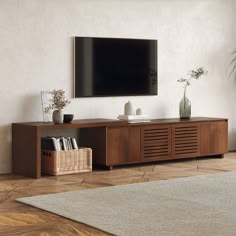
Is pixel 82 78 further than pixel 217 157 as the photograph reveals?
No

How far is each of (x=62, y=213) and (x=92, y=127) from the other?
257 cm

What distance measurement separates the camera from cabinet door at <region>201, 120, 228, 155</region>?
27.1 feet

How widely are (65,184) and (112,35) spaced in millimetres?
2273

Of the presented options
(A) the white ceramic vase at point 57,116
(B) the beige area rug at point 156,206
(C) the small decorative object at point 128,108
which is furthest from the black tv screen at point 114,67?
(B) the beige area rug at point 156,206

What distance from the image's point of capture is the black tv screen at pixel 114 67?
302 inches

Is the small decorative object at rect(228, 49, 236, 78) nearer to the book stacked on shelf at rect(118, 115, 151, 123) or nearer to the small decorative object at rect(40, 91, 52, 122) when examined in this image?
the book stacked on shelf at rect(118, 115, 151, 123)

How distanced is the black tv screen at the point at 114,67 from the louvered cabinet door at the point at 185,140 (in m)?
0.65

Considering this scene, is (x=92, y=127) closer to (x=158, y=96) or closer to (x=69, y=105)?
(x=69, y=105)

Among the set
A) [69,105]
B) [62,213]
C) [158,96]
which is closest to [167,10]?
[158,96]

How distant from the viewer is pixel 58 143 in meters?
7.08

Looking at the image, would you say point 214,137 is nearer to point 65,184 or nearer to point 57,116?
point 57,116

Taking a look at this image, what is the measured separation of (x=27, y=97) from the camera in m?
7.28

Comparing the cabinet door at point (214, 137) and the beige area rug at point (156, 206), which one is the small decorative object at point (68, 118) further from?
the cabinet door at point (214, 137)

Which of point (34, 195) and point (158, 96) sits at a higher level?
point (158, 96)
